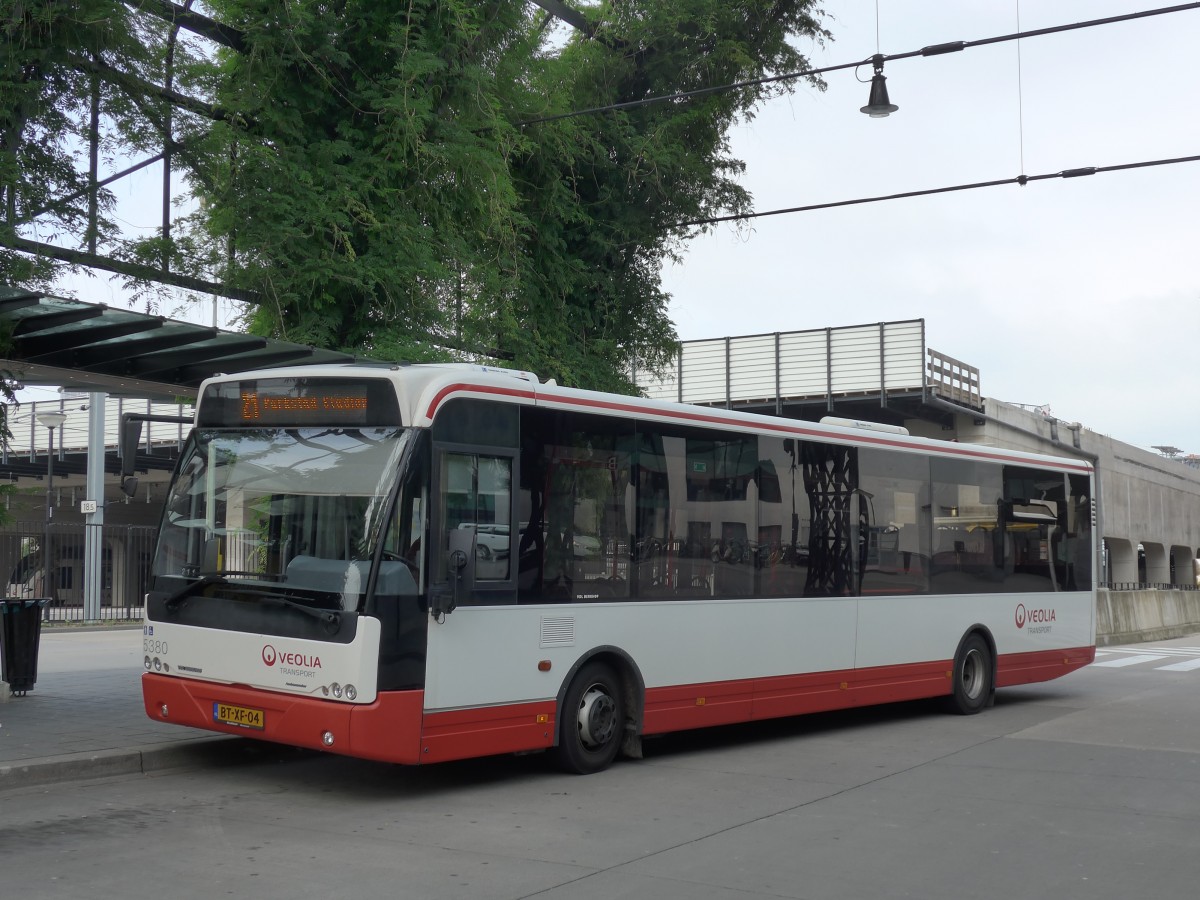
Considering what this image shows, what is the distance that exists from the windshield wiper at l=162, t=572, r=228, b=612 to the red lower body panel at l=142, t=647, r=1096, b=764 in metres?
0.57

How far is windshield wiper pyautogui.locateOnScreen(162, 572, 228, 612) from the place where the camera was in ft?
31.7

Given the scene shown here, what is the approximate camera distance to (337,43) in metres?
15.8

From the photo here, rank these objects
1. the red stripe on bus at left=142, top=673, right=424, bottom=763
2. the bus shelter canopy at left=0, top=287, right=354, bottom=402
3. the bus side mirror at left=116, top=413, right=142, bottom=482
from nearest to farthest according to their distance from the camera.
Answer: the red stripe on bus at left=142, top=673, right=424, bottom=763 → the bus side mirror at left=116, top=413, right=142, bottom=482 → the bus shelter canopy at left=0, top=287, right=354, bottom=402

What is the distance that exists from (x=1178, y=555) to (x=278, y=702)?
284ft

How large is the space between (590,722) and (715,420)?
3.09 m

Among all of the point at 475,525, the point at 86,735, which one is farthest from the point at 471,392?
the point at 86,735

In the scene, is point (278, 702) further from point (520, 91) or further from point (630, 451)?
point (520, 91)

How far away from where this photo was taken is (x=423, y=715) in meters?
8.98

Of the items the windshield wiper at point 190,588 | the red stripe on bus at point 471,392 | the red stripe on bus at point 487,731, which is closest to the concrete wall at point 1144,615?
the red stripe on bus at point 487,731

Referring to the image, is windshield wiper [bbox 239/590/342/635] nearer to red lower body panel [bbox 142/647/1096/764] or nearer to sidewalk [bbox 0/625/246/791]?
red lower body panel [bbox 142/647/1096/764]

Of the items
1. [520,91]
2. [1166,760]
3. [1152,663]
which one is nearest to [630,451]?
[1166,760]

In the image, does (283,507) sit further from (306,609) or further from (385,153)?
(385,153)

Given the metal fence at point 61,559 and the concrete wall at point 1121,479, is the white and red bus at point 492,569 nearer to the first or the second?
the metal fence at point 61,559

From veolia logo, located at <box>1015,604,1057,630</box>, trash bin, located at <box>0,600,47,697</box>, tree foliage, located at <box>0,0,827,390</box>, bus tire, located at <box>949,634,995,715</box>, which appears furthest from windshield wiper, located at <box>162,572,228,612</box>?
veolia logo, located at <box>1015,604,1057,630</box>
